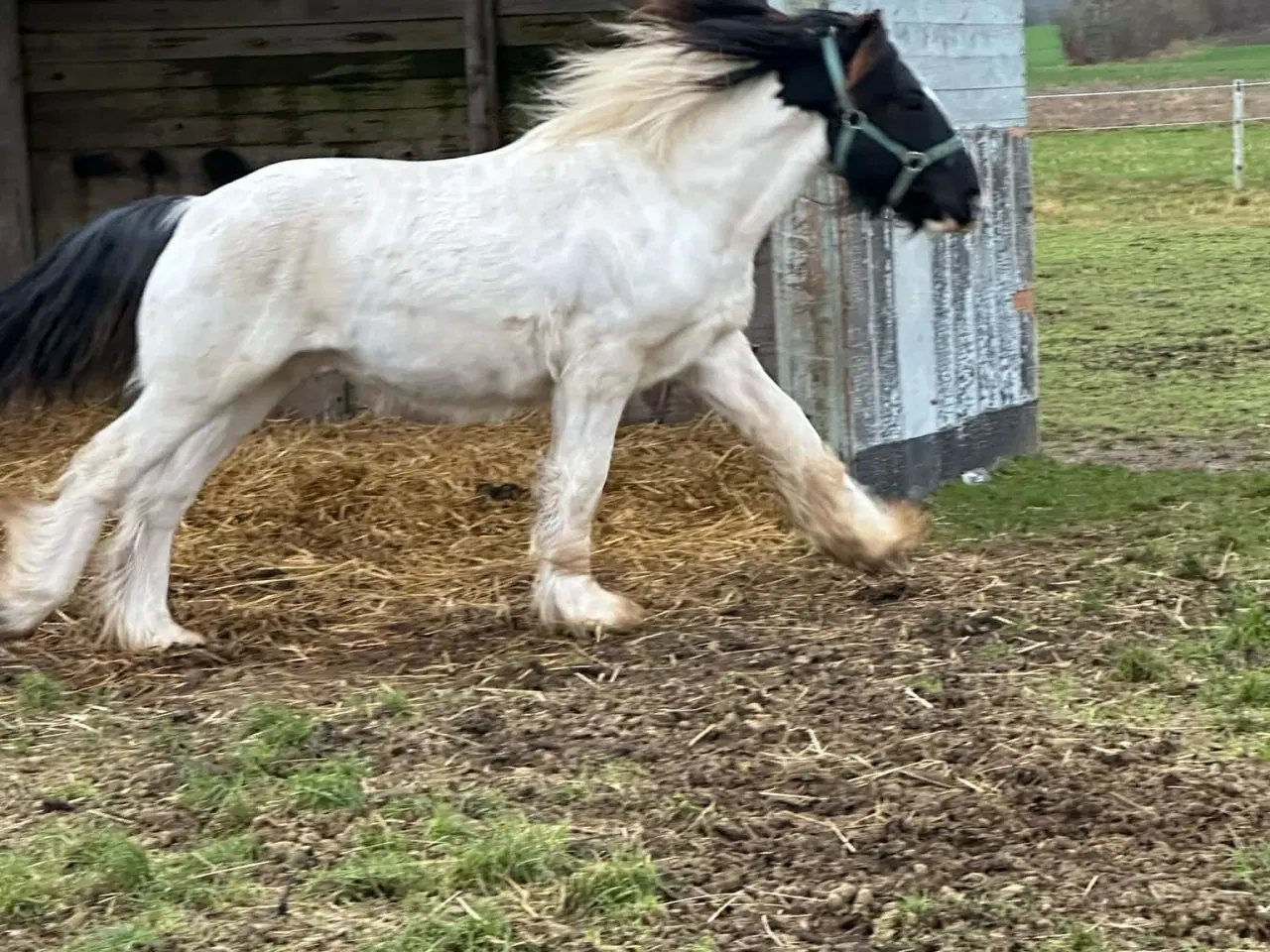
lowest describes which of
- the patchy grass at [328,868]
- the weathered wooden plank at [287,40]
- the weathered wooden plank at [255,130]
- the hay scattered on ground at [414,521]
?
the hay scattered on ground at [414,521]

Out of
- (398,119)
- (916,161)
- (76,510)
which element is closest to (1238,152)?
(398,119)

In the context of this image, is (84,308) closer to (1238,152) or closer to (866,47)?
(866,47)

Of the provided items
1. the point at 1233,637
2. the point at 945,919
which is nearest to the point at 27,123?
the point at 1233,637

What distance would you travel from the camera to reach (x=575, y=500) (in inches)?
210

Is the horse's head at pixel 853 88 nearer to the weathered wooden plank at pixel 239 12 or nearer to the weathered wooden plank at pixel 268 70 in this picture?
the weathered wooden plank at pixel 239 12

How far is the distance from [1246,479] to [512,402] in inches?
121

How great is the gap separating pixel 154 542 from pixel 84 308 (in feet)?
2.37

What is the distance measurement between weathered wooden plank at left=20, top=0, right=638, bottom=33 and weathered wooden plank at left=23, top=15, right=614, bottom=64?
0.03 metres

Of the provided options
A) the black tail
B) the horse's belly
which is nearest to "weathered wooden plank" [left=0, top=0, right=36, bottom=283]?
the black tail

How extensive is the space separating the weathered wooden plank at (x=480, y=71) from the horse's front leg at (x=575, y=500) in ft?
12.6

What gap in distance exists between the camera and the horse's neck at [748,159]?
5383 mm

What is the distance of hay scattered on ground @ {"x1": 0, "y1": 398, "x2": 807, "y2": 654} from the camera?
5.92m

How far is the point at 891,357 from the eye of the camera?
683cm

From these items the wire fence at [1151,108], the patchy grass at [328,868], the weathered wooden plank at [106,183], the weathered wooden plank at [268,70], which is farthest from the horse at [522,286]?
the wire fence at [1151,108]
